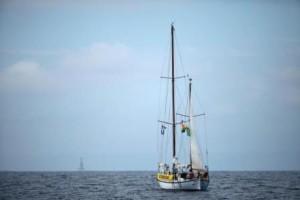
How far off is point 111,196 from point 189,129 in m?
15.3

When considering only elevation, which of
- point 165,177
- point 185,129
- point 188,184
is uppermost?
point 185,129

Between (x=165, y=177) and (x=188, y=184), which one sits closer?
(x=188, y=184)

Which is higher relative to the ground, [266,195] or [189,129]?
[189,129]

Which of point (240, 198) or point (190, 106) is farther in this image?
point (190, 106)

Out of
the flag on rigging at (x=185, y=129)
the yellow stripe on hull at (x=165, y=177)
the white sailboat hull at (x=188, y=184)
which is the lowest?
the white sailboat hull at (x=188, y=184)

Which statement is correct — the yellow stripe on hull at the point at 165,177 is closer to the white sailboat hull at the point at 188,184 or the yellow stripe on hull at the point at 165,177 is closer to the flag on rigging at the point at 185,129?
the white sailboat hull at the point at 188,184

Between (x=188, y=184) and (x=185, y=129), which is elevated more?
(x=185, y=129)

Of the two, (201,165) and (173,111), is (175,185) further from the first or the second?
(173,111)

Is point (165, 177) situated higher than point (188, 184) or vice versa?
point (165, 177)

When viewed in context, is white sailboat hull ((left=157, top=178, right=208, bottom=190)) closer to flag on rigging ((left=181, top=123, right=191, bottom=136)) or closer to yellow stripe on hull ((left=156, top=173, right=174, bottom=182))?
yellow stripe on hull ((left=156, top=173, right=174, bottom=182))

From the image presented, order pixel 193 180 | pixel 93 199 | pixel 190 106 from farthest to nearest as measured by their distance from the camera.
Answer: pixel 190 106 < pixel 193 180 < pixel 93 199

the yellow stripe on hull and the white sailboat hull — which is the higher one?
the yellow stripe on hull

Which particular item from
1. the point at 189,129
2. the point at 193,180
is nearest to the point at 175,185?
the point at 193,180

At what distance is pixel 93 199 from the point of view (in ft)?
242
